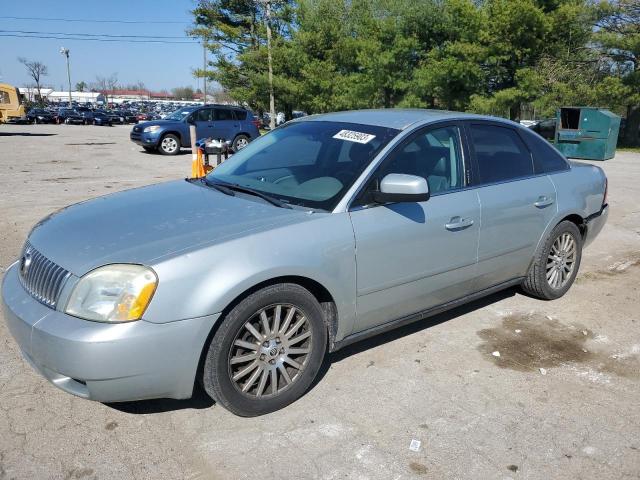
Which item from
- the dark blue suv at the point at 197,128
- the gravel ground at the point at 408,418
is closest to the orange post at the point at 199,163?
the gravel ground at the point at 408,418

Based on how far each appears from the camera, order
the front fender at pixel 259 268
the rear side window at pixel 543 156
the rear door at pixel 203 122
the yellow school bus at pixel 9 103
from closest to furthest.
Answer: the front fender at pixel 259 268 → the rear side window at pixel 543 156 → the rear door at pixel 203 122 → the yellow school bus at pixel 9 103

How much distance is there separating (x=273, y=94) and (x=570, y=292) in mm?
26158

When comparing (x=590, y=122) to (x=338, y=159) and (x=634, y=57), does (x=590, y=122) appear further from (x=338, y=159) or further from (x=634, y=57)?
(x=338, y=159)

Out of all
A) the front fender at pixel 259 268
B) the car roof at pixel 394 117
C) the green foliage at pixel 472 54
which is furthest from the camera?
the green foliage at pixel 472 54

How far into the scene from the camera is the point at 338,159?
357 cm

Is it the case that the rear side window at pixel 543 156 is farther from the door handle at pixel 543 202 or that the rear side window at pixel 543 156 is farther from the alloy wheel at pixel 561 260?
the alloy wheel at pixel 561 260

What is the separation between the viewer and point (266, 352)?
293cm

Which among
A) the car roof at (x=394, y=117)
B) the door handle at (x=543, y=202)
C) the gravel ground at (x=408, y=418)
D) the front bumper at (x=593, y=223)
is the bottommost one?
the gravel ground at (x=408, y=418)

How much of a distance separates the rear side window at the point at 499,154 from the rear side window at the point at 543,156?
0.08 metres

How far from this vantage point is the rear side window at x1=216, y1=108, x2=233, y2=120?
717 inches

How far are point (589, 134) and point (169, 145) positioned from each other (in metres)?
14.1

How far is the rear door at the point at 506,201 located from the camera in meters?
3.93

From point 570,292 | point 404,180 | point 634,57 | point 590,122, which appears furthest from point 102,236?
point 634,57

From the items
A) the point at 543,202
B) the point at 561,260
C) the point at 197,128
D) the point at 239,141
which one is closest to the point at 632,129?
the point at 239,141
